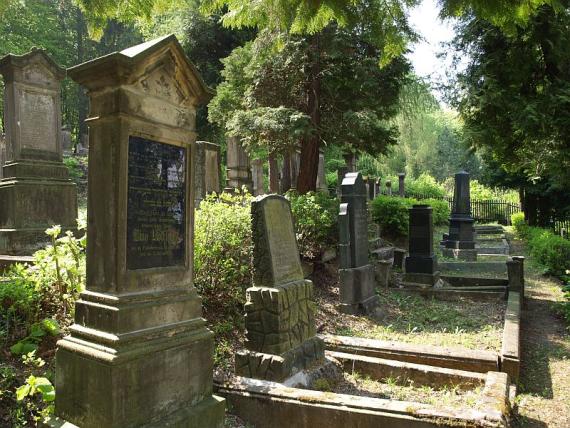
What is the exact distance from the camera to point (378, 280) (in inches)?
389

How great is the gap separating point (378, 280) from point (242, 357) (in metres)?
5.74

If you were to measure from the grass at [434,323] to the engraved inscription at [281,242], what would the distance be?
184 cm

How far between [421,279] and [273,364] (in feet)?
21.6

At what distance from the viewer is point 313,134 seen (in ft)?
37.0

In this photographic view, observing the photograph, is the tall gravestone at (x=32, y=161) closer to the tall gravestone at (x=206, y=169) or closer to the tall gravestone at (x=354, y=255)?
the tall gravestone at (x=206, y=169)

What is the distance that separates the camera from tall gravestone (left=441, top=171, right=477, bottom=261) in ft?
49.0

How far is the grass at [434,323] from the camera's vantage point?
6492 mm

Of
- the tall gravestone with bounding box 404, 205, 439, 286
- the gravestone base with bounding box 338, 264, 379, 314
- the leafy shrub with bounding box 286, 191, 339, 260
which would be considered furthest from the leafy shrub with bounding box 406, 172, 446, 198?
the gravestone base with bounding box 338, 264, 379, 314

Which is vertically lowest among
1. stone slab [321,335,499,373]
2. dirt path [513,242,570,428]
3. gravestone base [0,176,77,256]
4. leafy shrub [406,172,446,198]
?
dirt path [513,242,570,428]

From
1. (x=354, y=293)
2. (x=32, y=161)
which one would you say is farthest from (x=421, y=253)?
(x=32, y=161)

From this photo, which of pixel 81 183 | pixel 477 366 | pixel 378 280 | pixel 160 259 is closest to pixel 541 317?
pixel 378 280

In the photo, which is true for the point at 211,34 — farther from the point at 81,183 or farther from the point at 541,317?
the point at 541,317

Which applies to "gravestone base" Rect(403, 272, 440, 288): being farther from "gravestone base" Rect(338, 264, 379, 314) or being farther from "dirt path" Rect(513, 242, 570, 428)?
"gravestone base" Rect(338, 264, 379, 314)

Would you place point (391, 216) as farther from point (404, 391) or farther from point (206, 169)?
point (404, 391)
